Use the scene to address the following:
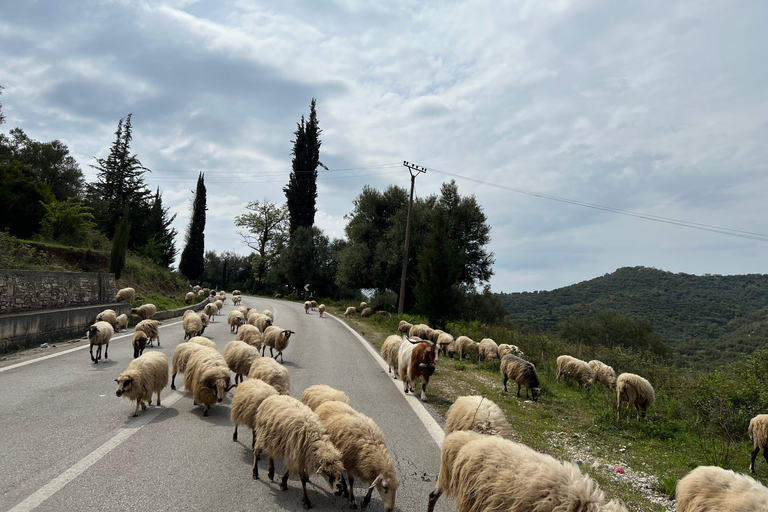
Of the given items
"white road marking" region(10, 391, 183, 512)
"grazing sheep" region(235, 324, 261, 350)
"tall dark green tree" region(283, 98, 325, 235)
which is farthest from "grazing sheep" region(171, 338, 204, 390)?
"tall dark green tree" region(283, 98, 325, 235)

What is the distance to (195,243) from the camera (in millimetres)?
53594

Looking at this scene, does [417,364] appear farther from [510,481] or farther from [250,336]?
[510,481]

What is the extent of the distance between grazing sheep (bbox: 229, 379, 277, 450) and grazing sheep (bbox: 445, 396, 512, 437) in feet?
7.87

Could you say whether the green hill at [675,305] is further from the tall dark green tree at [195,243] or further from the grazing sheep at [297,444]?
the tall dark green tree at [195,243]

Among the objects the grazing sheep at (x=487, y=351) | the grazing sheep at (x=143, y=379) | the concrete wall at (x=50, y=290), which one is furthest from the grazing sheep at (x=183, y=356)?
the grazing sheep at (x=487, y=351)

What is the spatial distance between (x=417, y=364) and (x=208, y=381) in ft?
13.8

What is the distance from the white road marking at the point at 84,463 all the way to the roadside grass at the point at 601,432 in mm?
4858

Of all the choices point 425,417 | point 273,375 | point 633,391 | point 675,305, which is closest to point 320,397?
point 273,375

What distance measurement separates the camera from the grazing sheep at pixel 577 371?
483 inches

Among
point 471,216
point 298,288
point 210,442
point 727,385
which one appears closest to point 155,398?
point 210,442

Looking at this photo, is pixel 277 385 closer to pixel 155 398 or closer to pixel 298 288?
pixel 155 398

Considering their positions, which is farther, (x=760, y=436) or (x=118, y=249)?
(x=118, y=249)

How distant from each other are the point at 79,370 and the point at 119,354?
1.99m

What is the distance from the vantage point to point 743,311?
186ft
